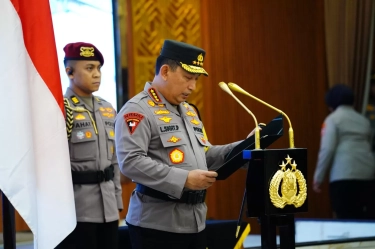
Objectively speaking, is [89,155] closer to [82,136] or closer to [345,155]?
[82,136]

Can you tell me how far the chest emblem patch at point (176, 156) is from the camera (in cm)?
259

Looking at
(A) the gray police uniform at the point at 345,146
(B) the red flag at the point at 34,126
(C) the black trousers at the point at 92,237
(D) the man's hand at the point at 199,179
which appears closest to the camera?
(B) the red flag at the point at 34,126

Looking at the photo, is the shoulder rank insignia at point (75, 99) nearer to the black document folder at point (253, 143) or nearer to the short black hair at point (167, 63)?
the short black hair at point (167, 63)

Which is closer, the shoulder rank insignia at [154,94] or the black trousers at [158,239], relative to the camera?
the black trousers at [158,239]

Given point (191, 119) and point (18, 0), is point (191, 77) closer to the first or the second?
point (191, 119)

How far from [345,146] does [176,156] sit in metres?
2.67

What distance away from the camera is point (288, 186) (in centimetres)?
248

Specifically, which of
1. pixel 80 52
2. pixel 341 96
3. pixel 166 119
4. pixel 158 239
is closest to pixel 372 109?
pixel 341 96

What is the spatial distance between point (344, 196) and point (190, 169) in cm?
272

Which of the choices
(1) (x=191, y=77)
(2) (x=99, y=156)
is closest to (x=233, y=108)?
(2) (x=99, y=156)

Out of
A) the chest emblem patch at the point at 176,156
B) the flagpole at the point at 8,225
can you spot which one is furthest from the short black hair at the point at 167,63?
the flagpole at the point at 8,225

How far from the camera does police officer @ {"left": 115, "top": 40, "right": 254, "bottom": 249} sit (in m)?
2.49

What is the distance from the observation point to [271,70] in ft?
18.3

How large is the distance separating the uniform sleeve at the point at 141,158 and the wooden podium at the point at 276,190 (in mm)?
276
